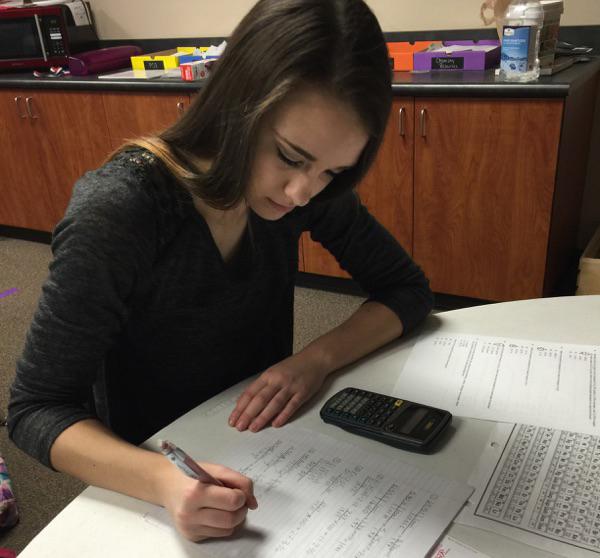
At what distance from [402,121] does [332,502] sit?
5.40ft

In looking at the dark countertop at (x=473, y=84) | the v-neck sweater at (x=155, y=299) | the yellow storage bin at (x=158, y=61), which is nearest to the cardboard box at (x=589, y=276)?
the dark countertop at (x=473, y=84)

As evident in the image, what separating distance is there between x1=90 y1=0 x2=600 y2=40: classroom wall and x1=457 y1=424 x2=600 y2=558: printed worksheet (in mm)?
1946

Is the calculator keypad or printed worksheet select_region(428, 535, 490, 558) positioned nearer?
printed worksheet select_region(428, 535, 490, 558)

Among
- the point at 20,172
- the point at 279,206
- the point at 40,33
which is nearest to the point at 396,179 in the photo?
the point at 279,206

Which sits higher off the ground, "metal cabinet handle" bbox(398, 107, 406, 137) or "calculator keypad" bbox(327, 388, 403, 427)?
"metal cabinet handle" bbox(398, 107, 406, 137)

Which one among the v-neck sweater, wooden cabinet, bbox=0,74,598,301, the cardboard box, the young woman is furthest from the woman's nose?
the cardboard box

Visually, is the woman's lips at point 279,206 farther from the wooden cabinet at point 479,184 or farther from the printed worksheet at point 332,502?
the wooden cabinet at point 479,184

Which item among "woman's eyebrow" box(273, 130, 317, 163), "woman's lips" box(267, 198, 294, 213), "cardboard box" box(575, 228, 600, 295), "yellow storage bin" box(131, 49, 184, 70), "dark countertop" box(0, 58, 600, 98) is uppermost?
"woman's eyebrow" box(273, 130, 317, 163)

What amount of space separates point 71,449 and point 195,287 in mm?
291

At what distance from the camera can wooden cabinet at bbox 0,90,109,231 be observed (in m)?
2.75

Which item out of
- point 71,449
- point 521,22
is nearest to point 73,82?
point 521,22

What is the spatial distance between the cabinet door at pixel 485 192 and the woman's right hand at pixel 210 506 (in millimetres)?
1622

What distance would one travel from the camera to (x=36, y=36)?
2.86 metres

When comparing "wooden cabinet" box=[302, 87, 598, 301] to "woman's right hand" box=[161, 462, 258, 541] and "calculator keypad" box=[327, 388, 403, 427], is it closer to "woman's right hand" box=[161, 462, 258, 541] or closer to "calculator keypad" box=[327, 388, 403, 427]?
"calculator keypad" box=[327, 388, 403, 427]
